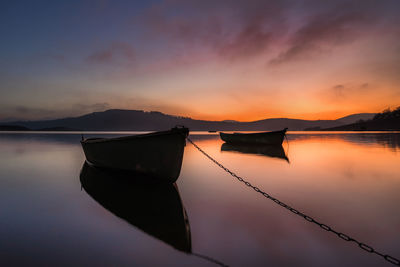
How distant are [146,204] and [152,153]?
2.22 metres

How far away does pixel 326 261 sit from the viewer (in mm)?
3500

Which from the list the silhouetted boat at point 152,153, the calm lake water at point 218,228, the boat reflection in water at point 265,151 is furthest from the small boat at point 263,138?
the silhouetted boat at point 152,153

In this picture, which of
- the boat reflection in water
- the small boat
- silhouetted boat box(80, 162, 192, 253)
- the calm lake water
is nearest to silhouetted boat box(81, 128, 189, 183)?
silhouetted boat box(80, 162, 192, 253)

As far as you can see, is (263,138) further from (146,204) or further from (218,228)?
(218,228)

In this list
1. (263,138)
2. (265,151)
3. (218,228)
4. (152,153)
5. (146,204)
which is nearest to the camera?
(218,228)

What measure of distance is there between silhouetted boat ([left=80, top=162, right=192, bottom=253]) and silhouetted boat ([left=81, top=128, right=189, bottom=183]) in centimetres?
62

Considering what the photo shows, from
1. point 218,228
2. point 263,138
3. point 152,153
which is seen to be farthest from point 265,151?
point 218,228

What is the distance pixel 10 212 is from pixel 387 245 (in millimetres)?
9112

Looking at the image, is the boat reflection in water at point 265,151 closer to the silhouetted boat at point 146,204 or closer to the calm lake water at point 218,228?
the calm lake water at point 218,228

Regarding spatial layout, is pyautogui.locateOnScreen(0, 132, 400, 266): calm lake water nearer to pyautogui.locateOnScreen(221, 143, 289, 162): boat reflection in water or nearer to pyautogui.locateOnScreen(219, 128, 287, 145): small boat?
pyautogui.locateOnScreen(221, 143, 289, 162): boat reflection in water

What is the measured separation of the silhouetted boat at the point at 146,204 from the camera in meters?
4.46

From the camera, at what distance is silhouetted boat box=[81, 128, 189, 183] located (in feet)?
24.8

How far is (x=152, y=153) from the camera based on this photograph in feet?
26.4

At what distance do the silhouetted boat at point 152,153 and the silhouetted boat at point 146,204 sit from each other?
2.05ft
